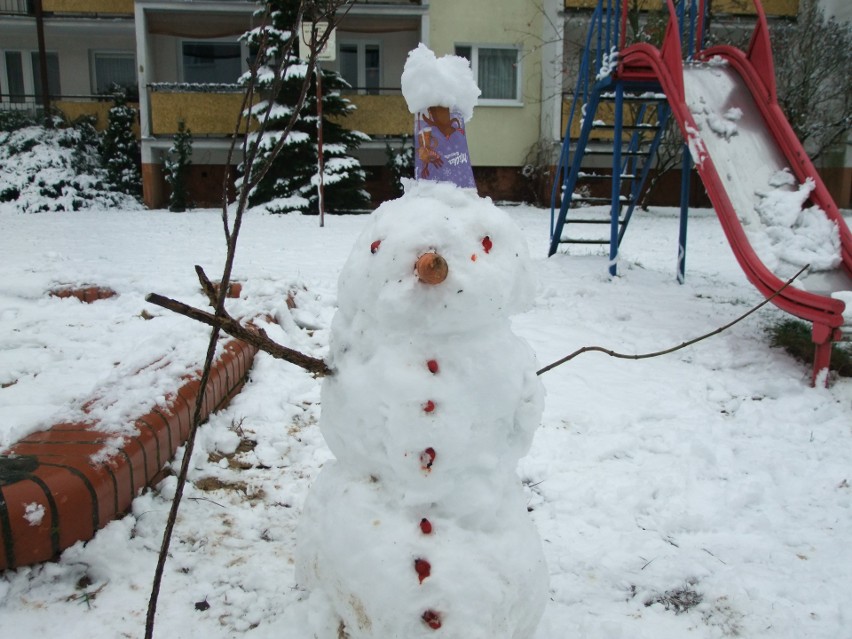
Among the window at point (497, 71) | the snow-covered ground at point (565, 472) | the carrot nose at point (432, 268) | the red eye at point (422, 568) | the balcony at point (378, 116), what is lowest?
the snow-covered ground at point (565, 472)

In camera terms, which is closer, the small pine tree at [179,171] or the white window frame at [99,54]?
the small pine tree at [179,171]

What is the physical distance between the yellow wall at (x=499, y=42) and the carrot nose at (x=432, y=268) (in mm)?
12982

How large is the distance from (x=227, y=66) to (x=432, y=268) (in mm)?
15511

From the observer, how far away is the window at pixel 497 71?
14.2 m

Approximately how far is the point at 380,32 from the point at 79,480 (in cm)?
1453

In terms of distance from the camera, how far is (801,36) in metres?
12.1

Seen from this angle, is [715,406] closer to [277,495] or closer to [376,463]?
[277,495]

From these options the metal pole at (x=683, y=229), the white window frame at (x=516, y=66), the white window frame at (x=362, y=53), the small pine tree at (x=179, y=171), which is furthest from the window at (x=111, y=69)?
the metal pole at (x=683, y=229)

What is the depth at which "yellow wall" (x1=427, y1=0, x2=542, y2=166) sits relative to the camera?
13.9 m

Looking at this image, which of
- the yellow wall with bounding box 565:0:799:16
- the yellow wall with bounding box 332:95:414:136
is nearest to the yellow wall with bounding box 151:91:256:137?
the yellow wall with bounding box 332:95:414:136

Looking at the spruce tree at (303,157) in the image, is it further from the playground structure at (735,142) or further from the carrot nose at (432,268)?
the carrot nose at (432,268)

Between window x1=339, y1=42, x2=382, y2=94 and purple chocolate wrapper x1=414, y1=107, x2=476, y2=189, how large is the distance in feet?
46.3

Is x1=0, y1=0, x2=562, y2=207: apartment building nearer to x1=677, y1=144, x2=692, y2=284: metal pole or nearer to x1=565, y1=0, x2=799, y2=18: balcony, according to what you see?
x1=565, y1=0, x2=799, y2=18: balcony

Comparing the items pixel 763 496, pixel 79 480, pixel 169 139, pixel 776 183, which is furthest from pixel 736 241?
pixel 169 139
